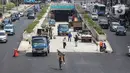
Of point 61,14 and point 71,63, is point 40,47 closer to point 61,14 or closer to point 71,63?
point 71,63

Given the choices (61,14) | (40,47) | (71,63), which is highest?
(40,47)

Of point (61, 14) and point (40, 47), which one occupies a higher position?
point (40, 47)

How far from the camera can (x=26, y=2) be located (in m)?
177

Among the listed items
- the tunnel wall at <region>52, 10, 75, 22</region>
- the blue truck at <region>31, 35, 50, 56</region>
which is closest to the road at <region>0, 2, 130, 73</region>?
the blue truck at <region>31, 35, 50, 56</region>

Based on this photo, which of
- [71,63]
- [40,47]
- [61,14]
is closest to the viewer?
[71,63]

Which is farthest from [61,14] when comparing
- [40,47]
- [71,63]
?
[71,63]

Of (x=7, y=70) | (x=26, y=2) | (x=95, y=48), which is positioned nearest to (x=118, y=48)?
(x=95, y=48)

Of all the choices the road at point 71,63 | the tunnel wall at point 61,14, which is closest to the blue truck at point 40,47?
the road at point 71,63

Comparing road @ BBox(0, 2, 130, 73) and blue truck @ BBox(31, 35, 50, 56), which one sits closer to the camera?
road @ BBox(0, 2, 130, 73)

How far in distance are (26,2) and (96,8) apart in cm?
6716

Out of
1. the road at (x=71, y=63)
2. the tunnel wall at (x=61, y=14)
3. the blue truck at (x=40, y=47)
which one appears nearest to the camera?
the road at (x=71, y=63)

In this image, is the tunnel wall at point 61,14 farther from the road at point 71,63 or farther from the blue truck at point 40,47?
the blue truck at point 40,47

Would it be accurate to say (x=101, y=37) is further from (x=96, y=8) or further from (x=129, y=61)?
(x=96, y=8)

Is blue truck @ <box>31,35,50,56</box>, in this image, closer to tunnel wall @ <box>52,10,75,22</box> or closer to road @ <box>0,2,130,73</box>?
road @ <box>0,2,130,73</box>
